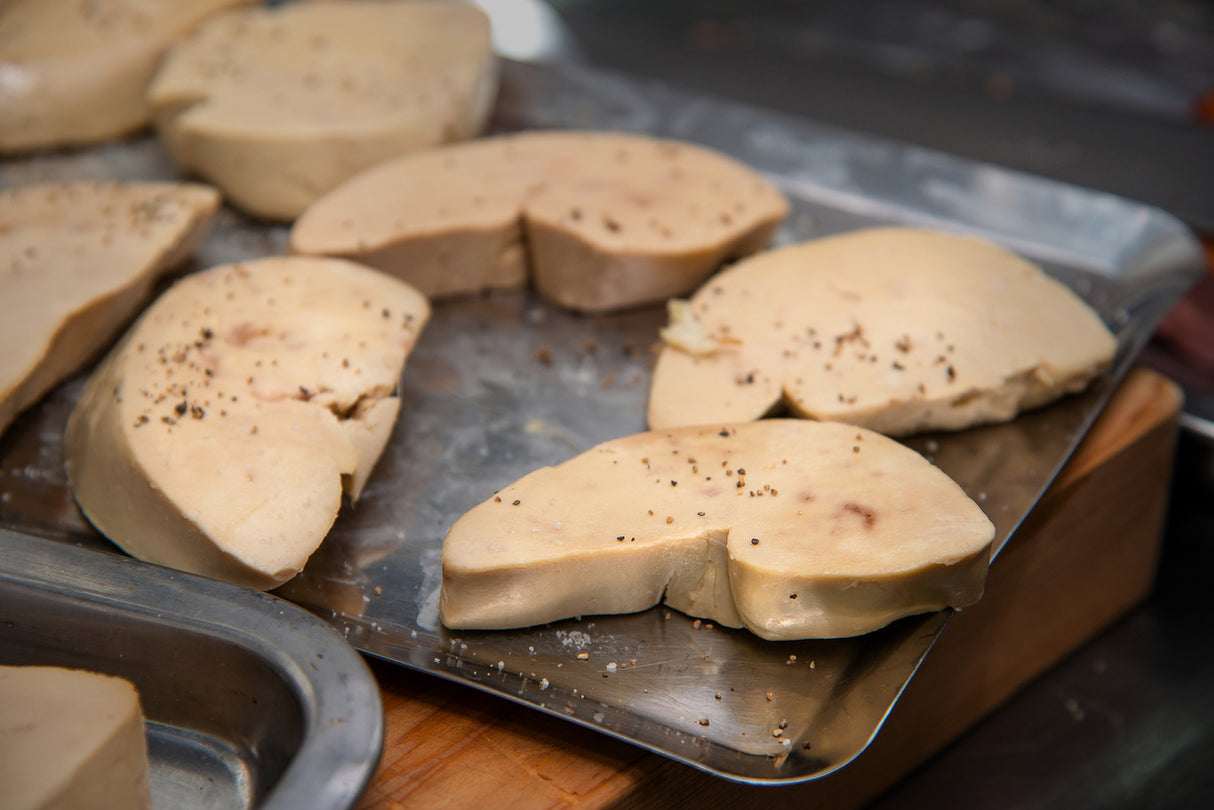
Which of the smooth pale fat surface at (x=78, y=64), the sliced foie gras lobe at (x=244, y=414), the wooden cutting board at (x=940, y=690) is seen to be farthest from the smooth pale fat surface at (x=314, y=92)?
the wooden cutting board at (x=940, y=690)

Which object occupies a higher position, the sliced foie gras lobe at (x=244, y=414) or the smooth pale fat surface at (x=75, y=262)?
the sliced foie gras lobe at (x=244, y=414)

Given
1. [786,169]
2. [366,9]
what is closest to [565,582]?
[786,169]

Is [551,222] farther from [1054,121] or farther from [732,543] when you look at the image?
[1054,121]

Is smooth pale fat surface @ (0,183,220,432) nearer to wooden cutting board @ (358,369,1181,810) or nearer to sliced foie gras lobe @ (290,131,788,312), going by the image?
sliced foie gras lobe @ (290,131,788,312)

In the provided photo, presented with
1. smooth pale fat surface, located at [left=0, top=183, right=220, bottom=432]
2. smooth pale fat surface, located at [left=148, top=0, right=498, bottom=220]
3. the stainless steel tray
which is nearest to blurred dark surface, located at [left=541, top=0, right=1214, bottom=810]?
the stainless steel tray

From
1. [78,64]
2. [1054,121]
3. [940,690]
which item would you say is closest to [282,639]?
[940,690]

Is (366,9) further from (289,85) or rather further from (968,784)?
(968,784)

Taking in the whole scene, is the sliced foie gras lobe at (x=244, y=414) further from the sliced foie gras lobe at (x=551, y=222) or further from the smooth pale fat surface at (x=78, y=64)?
the smooth pale fat surface at (x=78, y=64)
